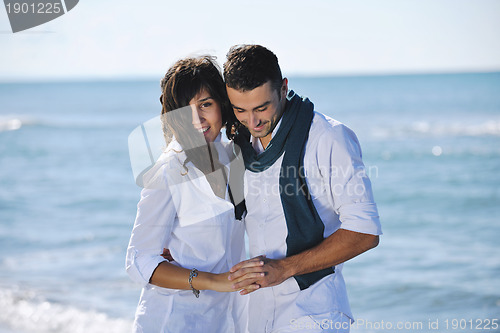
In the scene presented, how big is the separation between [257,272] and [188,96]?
0.79 m

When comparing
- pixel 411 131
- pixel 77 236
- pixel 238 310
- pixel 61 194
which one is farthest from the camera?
pixel 411 131

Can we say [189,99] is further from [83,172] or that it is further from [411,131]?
[411,131]

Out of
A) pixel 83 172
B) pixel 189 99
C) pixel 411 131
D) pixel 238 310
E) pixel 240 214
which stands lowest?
pixel 411 131

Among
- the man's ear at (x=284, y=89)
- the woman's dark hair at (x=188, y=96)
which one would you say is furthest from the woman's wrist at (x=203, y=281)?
the man's ear at (x=284, y=89)

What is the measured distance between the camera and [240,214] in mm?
2424

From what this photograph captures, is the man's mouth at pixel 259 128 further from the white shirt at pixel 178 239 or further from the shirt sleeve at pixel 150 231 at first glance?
the shirt sleeve at pixel 150 231

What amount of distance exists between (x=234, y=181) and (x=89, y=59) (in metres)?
35.4

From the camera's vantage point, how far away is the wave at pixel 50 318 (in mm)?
5254

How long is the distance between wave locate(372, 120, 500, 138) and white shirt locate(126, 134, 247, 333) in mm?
16627

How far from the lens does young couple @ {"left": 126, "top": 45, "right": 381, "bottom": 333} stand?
223 cm

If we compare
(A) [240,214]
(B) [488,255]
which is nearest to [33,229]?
(B) [488,255]

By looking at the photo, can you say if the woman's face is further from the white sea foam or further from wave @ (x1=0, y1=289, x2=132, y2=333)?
the white sea foam

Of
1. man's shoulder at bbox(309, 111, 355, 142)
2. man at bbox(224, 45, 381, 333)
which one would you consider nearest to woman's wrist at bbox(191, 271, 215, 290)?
man at bbox(224, 45, 381, 333)

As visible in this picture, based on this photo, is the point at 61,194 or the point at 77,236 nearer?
the point at 77,236
